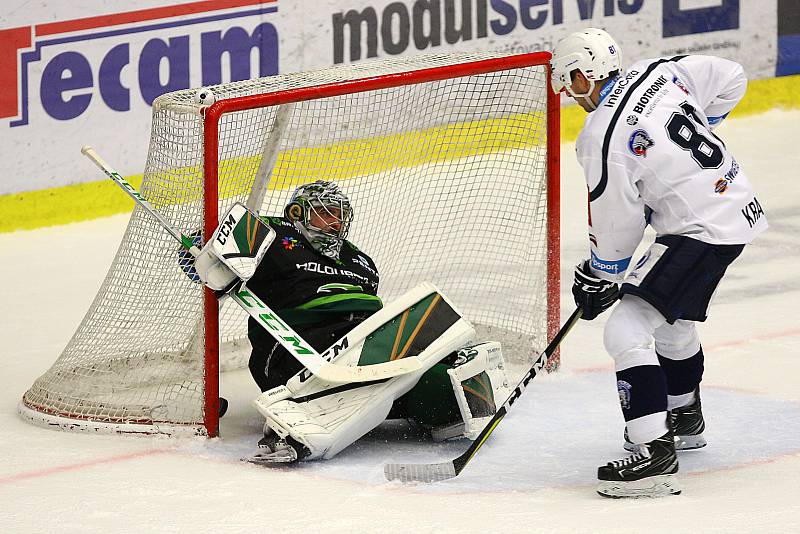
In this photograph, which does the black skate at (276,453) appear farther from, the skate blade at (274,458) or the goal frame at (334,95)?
the goal frame at (334,95)

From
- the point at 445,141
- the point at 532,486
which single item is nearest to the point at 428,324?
the point at 532,486

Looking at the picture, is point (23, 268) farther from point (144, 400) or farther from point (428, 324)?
point (428, 324)

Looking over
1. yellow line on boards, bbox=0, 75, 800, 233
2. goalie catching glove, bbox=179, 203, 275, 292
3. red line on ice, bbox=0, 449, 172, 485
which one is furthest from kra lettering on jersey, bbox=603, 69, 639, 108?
red line on ice, bbox=0, 449, 172, 485

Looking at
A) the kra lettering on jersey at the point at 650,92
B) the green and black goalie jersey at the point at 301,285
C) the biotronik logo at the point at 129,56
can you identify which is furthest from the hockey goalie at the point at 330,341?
the biotronik logo at the point at 129,56

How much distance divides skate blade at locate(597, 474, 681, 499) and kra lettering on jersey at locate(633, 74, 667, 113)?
84cm

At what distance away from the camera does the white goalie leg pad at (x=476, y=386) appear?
3.65 m

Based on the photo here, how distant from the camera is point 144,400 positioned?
3957 mm

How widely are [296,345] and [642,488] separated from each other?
0.97 metres

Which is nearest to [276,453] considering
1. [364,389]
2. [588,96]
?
[364,389]

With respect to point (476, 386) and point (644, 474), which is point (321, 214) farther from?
point (644, 474)

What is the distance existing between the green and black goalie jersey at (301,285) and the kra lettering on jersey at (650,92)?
1025 mm

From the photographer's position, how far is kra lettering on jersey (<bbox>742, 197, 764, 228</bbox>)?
337 centimetres

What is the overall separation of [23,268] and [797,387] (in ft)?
10.2

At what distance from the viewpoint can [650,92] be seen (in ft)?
10.9
